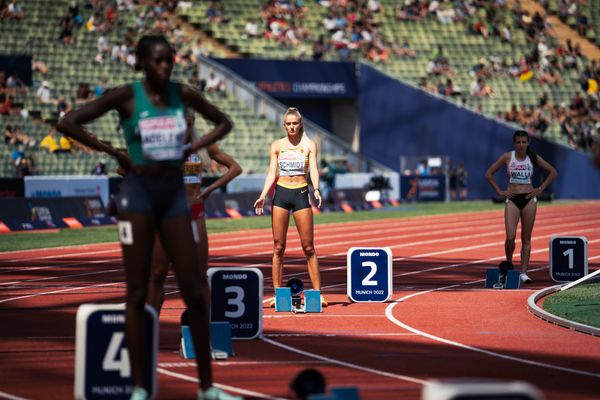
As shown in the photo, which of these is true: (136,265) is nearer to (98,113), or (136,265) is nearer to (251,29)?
(98,113)

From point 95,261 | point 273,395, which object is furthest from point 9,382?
point 95,261

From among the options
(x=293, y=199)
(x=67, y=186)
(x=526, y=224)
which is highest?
(x=293, y=199)

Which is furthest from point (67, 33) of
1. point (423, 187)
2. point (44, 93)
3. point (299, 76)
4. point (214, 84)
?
point (423, 187)

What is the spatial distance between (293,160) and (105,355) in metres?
6.85

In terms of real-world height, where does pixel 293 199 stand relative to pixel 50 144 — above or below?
below

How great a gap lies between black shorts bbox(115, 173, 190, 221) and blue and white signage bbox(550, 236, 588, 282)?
36.1ft

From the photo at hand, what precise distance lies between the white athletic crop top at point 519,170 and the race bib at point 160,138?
35.2 feet

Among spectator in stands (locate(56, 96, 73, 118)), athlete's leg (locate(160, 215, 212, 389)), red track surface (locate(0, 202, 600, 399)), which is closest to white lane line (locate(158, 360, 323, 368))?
red track surface (locate(0, 202, 600, 399))

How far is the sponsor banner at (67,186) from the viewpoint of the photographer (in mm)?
34125

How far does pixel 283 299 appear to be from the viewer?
14453mm

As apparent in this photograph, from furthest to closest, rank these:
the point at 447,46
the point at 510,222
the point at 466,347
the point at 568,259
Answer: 1. the point at 447,46
2. the point at 568,259
3. the point at 510,222
4. the point at 466,347

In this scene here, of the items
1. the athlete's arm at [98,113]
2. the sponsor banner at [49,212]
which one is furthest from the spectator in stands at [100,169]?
the athlete's arm at [98,113]

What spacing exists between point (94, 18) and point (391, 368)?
37.6 m

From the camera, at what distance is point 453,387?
5547mm
